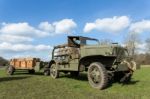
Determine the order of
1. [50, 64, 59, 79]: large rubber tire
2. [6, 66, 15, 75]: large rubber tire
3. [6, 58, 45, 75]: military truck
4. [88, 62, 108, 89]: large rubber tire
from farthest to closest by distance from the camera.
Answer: [6, 66, 15, 75]: large rubber tire, [6, 58, 45, 75]: military truck, [50, 64, 59, 79]: large rubber tire, [88, 62, 108, 89]: large rubber tire

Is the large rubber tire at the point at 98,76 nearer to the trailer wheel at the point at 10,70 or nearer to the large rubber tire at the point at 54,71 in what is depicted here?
the large rubber tire at the point at 54,71

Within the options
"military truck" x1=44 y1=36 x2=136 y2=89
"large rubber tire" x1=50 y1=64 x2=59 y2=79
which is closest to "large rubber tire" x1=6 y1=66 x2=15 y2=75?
"large rubber tire" x1=50 y1=64 x2=59 y2=79

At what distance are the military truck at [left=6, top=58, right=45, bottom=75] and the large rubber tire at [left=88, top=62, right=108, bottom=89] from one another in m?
8.27

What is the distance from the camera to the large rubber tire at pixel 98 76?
40.0ft

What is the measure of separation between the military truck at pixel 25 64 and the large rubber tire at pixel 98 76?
8.27 meters

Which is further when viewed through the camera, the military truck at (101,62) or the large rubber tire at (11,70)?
the large rubber tire at (11,70)

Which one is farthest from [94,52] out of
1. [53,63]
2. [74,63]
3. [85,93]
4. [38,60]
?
[38,60]

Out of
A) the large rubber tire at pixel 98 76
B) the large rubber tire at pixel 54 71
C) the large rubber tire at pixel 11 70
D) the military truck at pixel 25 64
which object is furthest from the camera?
the large rubber tire at pixel 11 70

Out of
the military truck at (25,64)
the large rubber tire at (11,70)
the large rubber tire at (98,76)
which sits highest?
the military truck at (25,64)

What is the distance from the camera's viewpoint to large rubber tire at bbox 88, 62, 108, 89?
12.2 meters

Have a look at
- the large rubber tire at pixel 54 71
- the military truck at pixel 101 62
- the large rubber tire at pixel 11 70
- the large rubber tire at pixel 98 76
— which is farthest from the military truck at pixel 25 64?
the large rubber tire at pixel 98 76

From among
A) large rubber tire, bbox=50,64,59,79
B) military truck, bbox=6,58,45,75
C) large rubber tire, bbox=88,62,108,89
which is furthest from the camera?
military truck, bbox=6,58,45,75

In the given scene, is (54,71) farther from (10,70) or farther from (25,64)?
(10,70)

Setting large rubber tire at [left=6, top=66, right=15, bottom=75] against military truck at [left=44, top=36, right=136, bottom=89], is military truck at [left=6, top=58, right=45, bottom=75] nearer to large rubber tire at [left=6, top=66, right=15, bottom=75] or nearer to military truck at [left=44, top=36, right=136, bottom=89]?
large rubber tire at [left=6, top=66, right=15, bottom=75]
